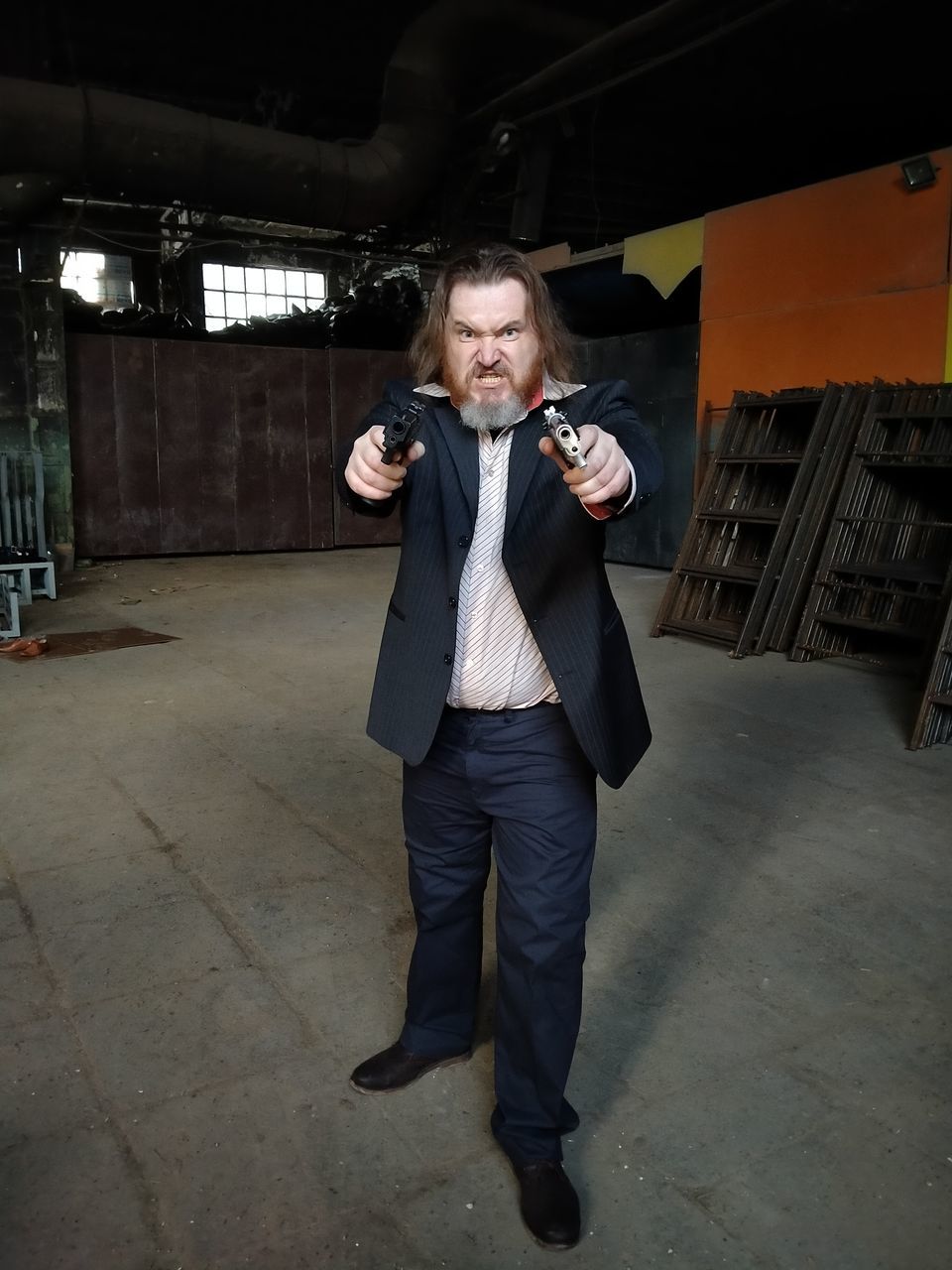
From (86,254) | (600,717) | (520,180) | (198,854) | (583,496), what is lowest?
(198,854)

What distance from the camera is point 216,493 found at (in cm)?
1014

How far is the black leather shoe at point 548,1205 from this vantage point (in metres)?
1.60

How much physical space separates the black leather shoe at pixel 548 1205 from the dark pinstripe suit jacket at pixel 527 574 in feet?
2.25

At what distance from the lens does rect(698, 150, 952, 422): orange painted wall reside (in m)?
6.46

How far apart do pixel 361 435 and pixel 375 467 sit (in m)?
0.16

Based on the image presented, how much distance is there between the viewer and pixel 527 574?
1704 mm

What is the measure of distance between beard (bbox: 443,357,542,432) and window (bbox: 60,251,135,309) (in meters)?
9.48

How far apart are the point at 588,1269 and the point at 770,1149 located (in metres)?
0.46

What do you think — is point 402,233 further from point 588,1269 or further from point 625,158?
point 588,1269

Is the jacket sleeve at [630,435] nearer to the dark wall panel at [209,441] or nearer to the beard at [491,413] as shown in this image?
Result: the beard at [491,413]

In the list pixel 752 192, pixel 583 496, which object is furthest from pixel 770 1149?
pixel 752 192

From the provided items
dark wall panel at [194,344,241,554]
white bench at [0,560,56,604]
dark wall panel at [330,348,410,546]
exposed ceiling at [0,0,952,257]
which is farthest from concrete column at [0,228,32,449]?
dark wall panel at [330,348,410,546]

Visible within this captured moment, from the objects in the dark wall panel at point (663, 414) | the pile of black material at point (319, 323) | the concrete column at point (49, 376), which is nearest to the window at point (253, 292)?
the pile of black material at point (319, 323)

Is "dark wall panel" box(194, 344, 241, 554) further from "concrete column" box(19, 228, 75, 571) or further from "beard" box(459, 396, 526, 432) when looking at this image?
"beard" box(459, 396, 526, 432)
